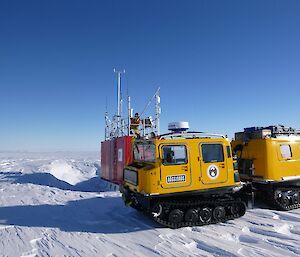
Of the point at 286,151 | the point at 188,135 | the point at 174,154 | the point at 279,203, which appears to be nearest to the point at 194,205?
the point at 174,154

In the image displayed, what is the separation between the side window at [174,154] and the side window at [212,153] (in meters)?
0.63

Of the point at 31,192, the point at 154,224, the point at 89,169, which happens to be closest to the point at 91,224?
the point at 154,224

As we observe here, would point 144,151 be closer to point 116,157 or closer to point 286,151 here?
point 286,151

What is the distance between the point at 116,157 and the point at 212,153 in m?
8.06

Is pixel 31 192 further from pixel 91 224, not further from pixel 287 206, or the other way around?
pixel 287 206

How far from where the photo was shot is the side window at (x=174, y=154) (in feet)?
25.7

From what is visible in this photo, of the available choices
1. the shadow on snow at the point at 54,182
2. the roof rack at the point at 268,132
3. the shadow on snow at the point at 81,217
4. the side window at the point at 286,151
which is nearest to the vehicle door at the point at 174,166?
the shadow on snow at the point at 81,217

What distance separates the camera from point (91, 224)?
8312 mm

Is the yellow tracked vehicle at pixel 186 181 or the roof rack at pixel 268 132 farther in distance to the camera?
the roof rack at pixel 268 132

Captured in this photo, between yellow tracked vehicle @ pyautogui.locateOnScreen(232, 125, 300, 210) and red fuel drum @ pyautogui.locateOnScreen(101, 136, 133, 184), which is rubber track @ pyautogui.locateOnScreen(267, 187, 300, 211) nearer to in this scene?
yellow tracked vehicle @ pyautogui.locateOnScreen(232, 125, 300, 210)

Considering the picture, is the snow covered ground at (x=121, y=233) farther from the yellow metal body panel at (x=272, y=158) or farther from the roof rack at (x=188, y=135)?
the roof rack at (x=188, y=135)

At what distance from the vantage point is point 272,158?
9812 millimetres

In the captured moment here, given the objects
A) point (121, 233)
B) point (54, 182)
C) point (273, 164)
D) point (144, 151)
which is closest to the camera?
point (121, 233)

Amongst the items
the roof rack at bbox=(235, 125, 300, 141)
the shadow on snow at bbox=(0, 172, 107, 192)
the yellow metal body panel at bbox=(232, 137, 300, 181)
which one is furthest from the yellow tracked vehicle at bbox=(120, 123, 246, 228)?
the shadow on snow at bbox=(0, 172, 107, 192)
